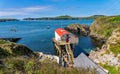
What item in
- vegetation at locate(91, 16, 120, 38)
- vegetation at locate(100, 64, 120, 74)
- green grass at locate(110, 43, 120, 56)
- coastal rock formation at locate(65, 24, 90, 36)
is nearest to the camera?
vegetation at locate(100, 64, 120, 74)

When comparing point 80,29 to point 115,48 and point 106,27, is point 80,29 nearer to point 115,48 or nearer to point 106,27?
point 106,27

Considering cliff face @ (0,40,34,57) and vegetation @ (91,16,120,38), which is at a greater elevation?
cliff face @ (0,40,34,57)

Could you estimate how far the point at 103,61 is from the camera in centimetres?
4234

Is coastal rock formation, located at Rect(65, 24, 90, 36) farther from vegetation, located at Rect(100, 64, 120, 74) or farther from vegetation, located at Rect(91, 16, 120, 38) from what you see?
vegetation, located at Rect(100, 64, 120, 74)

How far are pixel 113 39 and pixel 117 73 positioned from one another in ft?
48.1

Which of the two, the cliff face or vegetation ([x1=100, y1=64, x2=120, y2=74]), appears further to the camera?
the cliff face

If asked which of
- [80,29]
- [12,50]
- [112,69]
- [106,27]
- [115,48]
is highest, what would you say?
[115,48]

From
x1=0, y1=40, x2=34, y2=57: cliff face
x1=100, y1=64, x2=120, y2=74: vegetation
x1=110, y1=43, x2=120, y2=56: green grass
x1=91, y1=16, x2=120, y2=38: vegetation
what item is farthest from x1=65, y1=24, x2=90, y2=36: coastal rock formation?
x1=100, y1=64, x2=120, y2=74: vegetation

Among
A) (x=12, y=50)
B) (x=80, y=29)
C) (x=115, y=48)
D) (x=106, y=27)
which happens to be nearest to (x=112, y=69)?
(x=115, y=48)

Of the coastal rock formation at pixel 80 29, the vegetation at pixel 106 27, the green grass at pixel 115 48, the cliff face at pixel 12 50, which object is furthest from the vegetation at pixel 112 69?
the coastal rock formation at pixel 80 29

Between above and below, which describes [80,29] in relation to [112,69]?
below

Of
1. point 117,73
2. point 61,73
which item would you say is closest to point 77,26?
point 117,73

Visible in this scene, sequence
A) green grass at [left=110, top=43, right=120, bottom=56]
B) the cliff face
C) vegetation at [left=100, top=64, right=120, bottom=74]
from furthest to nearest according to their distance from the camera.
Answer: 1. the cliff face
2. green grass at [left=110, top=43, right=120, bottom=56]
3. vegetation at [left=100, top=64, right=120, bottom=74]

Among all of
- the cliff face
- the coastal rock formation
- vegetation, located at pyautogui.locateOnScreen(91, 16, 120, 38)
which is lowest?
the coastal rock formation
